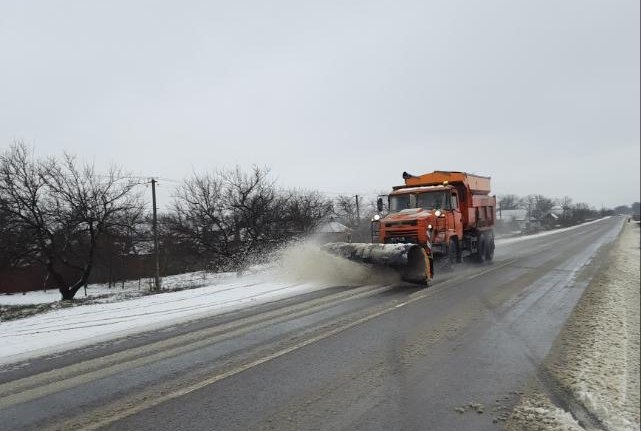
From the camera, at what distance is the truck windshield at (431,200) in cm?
1443

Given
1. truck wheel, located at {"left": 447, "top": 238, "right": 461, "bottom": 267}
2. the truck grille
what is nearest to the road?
the truck grille

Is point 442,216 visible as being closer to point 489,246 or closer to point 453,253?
point 453,253

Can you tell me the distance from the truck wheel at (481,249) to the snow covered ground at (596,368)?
7.51m

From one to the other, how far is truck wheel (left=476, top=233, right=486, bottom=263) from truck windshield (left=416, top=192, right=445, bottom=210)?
417cm

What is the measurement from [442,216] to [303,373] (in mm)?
9818

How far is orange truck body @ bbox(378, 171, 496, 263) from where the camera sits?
1330 centimetres

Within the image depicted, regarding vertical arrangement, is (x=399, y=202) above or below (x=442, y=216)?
above

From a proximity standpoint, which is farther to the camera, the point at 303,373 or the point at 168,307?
the point at 168,307

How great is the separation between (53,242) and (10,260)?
2.90 m

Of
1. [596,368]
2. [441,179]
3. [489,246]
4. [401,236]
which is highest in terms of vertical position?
[441,179]

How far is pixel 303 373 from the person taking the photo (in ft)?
16.6

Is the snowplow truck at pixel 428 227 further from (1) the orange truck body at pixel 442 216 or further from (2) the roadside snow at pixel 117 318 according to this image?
(2) the roadside snow at pixel 117 318

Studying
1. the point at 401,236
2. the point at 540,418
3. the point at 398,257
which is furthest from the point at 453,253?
the point at 540,418

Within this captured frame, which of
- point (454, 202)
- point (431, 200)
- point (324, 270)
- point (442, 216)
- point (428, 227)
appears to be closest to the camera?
point (428, 227)
